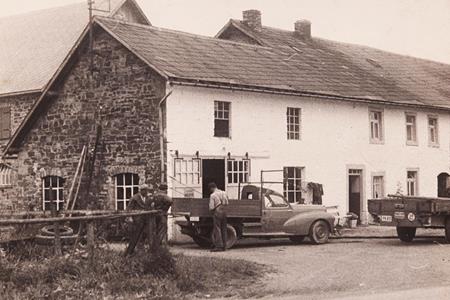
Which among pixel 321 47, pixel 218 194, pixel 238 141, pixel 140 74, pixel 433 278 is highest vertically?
pixel 321 47

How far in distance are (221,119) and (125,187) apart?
11.8 feet

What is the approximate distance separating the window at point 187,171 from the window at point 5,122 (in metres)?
13.0

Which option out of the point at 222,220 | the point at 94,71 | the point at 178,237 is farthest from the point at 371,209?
the point at 94,71

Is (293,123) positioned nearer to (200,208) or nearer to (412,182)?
(200,208)

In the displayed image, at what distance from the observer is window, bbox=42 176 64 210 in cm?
2408

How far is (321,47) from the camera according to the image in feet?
111

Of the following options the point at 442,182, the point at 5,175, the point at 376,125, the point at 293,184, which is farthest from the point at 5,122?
the point at 442,182

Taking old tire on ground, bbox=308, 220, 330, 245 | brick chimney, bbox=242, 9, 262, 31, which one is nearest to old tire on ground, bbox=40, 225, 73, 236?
old tire on ground, bbox=308, 220, 330, 245

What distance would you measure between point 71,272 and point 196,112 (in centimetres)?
1110

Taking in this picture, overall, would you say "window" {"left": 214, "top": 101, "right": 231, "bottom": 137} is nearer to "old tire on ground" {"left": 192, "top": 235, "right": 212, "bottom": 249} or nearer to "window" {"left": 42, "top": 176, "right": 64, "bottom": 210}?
"old tire on ground" {"left": 192, "top": 235, "right": 212, "bottom": 249}

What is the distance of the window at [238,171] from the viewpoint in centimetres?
2277

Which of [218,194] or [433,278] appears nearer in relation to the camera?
[433,278]

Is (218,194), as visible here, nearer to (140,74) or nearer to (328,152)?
(140,74)

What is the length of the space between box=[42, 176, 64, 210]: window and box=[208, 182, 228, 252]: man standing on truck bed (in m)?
7.29
